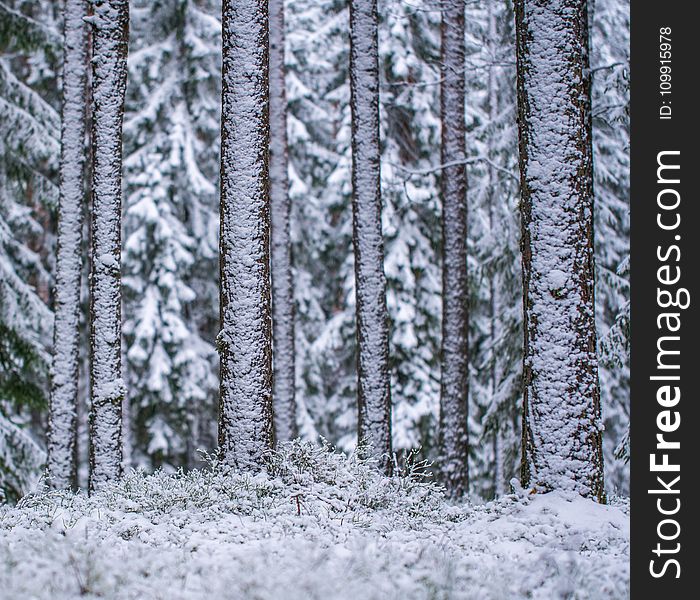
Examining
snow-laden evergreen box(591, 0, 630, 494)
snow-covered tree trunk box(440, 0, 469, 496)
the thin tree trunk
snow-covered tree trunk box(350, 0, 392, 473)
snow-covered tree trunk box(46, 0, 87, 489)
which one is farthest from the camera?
the thin tree trunk

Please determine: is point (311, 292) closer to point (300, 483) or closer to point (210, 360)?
point (210, 360)

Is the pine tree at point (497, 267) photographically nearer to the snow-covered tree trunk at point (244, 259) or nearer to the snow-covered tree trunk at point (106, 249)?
the snow-covered tree trunk at point (244, 259)

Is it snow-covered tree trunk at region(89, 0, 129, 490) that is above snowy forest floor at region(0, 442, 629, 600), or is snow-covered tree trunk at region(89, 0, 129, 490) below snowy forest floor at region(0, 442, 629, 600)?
above

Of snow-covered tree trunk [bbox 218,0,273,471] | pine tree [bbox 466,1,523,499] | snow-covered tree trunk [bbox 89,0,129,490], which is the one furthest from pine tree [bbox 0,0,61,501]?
pine tree [bbox 466,1,523,499]

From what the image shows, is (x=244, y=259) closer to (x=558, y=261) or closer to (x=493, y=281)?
(x=558, y=261)

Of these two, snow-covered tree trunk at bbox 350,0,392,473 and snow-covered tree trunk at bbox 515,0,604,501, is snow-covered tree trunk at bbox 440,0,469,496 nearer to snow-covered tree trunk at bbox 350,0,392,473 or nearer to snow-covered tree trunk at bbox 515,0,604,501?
snow-covered tree trunk at bbox 350,0,392,473

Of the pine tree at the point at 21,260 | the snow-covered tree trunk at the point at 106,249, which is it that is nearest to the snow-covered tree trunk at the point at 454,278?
the snow-covered tree trunk at the point at 106,249

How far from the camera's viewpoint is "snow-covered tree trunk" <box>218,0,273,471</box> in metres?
8.30

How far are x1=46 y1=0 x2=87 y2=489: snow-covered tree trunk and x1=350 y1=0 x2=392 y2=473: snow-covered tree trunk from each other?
14.7 feet

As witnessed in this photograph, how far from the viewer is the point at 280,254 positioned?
12.8 meters

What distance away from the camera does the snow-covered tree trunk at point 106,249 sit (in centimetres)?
938

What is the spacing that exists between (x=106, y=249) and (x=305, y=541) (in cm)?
543

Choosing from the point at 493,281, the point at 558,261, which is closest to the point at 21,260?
the point at 493,281

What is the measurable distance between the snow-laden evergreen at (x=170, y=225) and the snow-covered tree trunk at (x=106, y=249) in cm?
767
